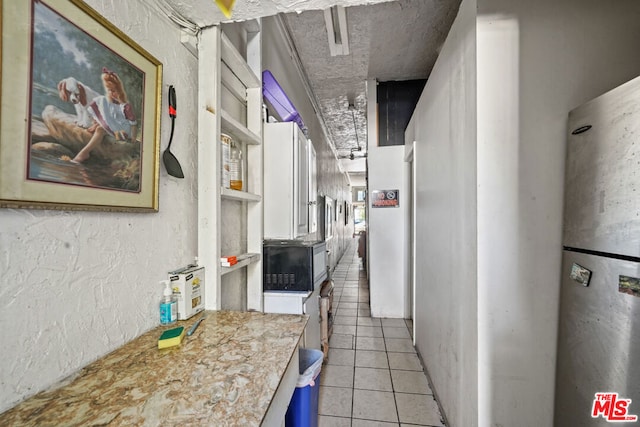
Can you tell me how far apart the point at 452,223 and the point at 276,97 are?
5.50 ft

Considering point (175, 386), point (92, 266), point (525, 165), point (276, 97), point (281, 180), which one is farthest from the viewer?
point (276, 97)

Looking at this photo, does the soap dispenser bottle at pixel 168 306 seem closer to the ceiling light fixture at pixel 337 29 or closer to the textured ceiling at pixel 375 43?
the ceiling light fixture at pixel 337 29

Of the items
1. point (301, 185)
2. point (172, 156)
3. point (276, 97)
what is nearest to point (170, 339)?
point (172, 156)

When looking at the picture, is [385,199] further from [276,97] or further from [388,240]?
[276,97]

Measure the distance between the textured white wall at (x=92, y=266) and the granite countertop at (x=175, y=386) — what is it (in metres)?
0.07

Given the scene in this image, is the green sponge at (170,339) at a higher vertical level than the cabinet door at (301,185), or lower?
lower

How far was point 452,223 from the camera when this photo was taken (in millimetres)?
1526

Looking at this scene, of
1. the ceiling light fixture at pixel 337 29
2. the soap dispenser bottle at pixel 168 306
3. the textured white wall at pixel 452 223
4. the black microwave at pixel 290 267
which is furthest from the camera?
the ceiling light fixture at pixel 337 29

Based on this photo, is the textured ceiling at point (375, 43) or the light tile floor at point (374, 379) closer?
the light tile floor at point (374, 379)

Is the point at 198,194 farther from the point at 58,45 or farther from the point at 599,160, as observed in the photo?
the point at 599,160

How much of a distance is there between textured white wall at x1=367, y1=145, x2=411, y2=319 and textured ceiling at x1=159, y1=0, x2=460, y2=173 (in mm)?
1027

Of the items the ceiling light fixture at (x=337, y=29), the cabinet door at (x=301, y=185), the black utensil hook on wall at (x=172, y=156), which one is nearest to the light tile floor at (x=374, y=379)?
the cabinet door at (x=301, y=185)

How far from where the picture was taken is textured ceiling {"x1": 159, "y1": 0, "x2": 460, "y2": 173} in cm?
111

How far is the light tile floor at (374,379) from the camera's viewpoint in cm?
176
